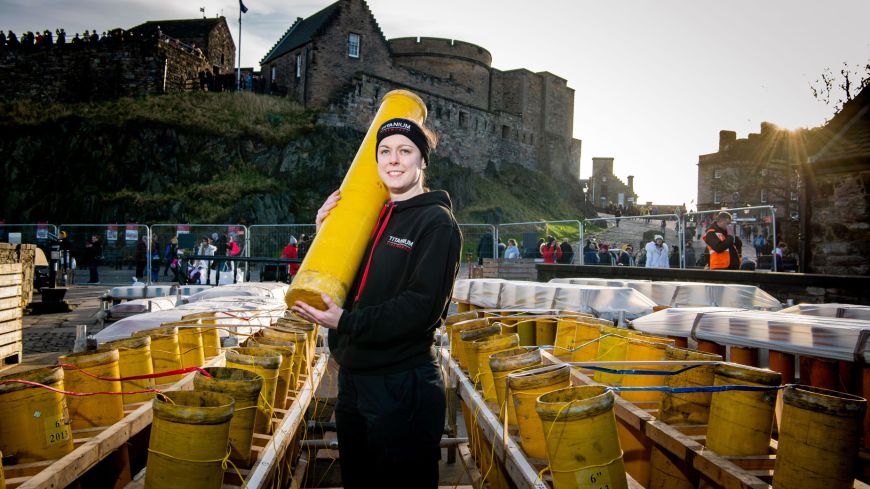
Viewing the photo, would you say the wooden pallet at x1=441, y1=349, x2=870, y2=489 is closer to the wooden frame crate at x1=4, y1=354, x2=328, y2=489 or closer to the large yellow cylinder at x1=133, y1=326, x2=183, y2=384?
the wooden frame crate at x1=4, y1=354, x2=328, y2=489

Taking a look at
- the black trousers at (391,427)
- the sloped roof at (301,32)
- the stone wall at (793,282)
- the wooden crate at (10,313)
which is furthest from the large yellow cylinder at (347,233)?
the sloped roof at (301,32)

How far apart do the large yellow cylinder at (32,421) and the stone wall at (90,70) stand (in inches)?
1741

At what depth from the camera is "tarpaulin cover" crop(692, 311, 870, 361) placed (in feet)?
12.3

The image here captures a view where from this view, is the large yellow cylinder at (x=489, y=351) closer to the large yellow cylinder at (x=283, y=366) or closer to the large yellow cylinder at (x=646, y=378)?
the large yellow cylinder at (x=646, y=378)

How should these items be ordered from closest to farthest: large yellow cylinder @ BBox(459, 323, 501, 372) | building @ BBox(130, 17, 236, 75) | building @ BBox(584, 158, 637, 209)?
large yellow cylinder @ BBox(459, 323, 501, 372) → building @ BBox(130, 17, 236, 75) → building @ BBox(584, 158, 637, 209)

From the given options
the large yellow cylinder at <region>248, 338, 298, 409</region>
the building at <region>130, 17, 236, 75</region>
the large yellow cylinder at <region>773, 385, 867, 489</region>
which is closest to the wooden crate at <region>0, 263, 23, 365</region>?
the large yellow cylinder at <region>248, 338, 298, 409</region>

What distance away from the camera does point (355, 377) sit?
2.45 metres

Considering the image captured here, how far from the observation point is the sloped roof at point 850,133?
552 inches

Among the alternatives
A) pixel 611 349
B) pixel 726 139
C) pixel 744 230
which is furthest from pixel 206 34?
pixel 611 349

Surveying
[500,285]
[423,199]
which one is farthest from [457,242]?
[500,285]

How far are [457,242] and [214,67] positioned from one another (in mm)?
51143

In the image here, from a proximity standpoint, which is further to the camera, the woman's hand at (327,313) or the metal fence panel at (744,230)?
the metal fence panel at (744,230)

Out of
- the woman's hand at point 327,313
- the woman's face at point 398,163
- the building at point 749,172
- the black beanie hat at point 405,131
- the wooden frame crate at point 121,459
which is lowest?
the wooden frame crate at point 121,459

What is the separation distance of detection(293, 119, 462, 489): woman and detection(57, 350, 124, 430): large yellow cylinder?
1668 millimetres
